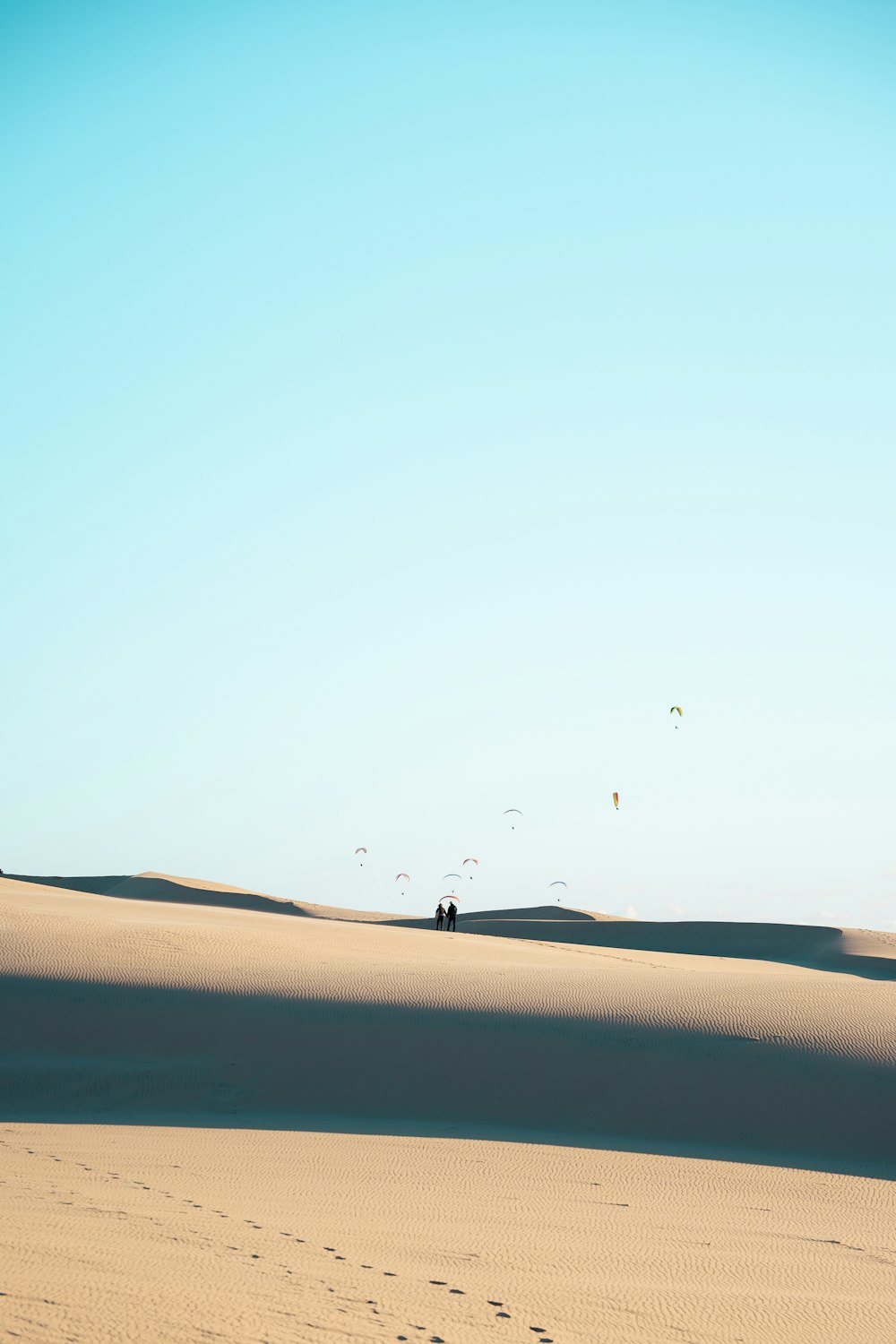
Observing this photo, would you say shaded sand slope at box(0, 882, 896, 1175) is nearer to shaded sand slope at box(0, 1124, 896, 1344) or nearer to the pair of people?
shaded sand slope at box(0, 1124, 896, 1344)

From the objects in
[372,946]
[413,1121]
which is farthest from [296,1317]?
[372,946]

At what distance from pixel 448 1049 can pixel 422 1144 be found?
6.14 ft

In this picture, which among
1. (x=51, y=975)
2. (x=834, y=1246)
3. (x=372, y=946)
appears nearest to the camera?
(x=834, y=1246)

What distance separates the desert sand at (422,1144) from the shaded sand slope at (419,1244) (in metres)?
0.02

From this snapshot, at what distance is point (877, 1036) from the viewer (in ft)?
33.8

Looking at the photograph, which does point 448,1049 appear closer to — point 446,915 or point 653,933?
point 446,915

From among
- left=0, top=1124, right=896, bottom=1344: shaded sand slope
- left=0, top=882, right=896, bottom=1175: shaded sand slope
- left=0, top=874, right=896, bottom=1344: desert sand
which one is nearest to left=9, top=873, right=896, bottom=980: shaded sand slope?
left=0, top=874, right=896, bottom=1344: desert sand

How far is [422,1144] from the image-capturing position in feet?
28.1

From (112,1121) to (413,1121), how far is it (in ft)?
7.60

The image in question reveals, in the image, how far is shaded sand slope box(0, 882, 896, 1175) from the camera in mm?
9344

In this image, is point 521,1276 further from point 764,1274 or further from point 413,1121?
point 413,1121

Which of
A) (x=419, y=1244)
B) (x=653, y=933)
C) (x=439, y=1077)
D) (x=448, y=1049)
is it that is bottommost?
(x=419, y=1244)

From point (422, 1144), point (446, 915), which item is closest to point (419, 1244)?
point (422, 1144)

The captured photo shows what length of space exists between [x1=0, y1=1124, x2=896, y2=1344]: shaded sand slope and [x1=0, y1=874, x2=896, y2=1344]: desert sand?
1.0 inches
